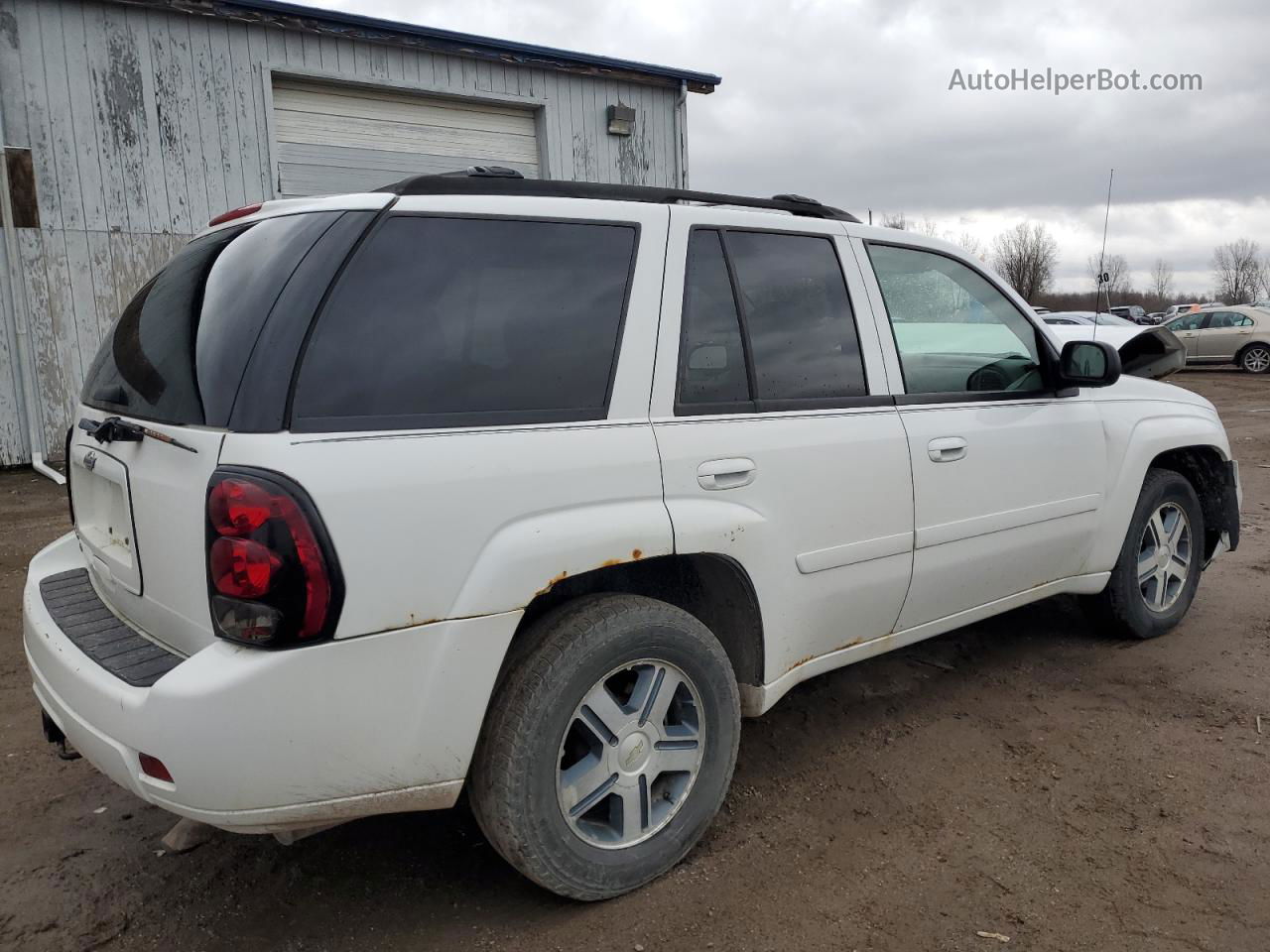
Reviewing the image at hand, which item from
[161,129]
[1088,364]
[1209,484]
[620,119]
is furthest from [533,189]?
[620,119]

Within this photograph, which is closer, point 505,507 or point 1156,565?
point 505,507

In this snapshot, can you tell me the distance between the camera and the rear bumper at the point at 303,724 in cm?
191

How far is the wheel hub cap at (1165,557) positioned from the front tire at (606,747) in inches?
101

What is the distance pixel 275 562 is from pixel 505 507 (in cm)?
51

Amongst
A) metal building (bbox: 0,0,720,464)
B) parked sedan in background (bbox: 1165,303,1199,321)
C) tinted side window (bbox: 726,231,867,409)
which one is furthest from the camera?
parked sedan in background (bbox: 1165,303,1199,321)

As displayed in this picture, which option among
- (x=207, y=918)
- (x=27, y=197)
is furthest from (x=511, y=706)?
(x=27, y=197)

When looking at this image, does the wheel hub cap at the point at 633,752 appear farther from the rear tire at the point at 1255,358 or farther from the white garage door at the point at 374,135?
the rear tire at the point at 1255,358

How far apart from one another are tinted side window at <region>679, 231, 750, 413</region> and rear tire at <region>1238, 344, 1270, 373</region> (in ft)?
76.5

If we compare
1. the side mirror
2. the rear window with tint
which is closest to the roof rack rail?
the rear window with tint

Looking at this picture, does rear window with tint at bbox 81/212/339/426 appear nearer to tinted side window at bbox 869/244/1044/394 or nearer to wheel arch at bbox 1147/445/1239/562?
tinted side window at bbox 869/244/1044/394

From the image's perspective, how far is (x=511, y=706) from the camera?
2215mm

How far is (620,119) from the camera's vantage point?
37.1 ft

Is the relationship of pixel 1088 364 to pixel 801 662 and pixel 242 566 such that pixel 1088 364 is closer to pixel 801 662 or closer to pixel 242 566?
pixel 801 662

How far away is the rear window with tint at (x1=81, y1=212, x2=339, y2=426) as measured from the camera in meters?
2.10
